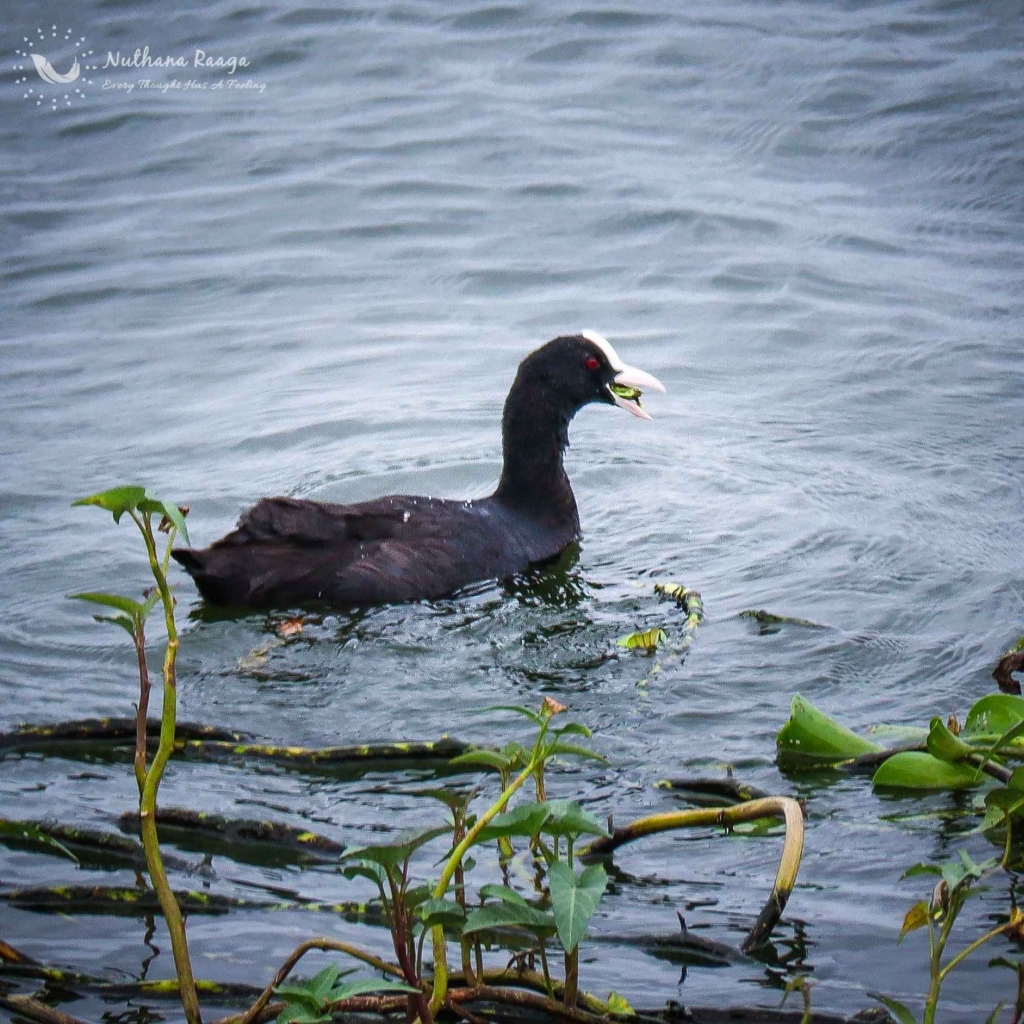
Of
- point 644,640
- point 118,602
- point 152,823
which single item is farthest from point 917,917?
point 644,640

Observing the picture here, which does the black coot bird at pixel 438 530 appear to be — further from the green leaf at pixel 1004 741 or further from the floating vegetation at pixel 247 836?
the green leaf at pixel 1004 741

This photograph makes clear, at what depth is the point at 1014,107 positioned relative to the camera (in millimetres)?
12500

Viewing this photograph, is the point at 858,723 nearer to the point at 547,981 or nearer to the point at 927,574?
the point at 927,574

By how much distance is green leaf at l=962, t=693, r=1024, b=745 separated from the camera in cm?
368

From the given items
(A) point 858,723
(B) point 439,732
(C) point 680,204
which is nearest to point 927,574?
(A) point 858,723

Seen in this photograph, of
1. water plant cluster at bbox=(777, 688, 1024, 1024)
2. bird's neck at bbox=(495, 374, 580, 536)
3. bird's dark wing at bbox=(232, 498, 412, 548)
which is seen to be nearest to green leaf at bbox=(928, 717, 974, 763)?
water plant cluster at bbox=(777, 688, 1024, 1024)

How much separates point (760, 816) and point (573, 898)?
0.78 m

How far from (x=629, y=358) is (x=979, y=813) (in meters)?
5.58

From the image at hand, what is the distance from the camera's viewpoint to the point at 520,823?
8.57 feet

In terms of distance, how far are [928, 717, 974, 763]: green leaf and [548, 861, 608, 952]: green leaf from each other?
4.43 feet

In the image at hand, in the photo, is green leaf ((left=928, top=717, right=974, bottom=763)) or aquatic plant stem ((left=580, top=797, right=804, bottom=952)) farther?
green leaf ((left=928, top=717, right=974, bottom=763))

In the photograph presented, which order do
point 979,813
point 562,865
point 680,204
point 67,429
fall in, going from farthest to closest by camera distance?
point 680,204 < point 67,429 < point 979,813 < point 562,865

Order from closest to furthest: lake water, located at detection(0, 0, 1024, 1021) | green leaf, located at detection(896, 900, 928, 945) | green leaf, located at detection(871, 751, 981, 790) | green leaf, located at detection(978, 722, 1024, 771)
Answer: green leaf, located at detection(896, 900, 928, 945) < green leaf, located at detection(978, 722, 1024, 771) < green leaf, located at detection(871, 751, 981, 790) < lake water, located at detection(0, 0, 1024, 1021)

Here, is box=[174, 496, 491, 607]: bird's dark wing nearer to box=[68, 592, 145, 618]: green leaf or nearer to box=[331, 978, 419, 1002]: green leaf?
box=[68, 592, 145, 618]: green leaf
